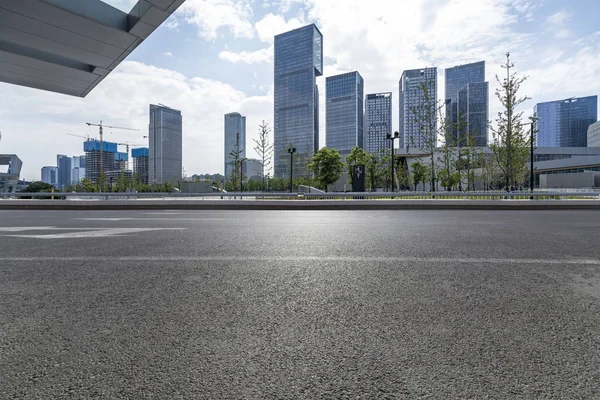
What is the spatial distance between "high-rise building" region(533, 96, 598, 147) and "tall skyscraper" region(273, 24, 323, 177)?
105m

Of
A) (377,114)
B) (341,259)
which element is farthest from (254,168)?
(377,114)

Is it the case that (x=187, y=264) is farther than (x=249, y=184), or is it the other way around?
(x=249, y=184)

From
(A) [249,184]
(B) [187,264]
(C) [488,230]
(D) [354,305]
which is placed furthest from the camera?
(A) [249,184]

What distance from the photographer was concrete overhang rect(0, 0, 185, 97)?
11250 mm

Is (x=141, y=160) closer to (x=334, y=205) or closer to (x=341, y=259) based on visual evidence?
(x=334, y=205)

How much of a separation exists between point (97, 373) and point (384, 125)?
527 feet

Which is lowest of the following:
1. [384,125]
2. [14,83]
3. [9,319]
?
[9,319]

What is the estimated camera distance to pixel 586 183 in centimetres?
5909

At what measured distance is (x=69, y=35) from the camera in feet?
42.0

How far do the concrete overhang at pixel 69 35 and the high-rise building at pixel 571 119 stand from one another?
6940 inches

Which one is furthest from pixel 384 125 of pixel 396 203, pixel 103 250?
pixel 103 250

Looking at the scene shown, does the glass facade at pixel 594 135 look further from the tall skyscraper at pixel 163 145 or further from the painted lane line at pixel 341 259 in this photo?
the painted lane line at pixel 341 259

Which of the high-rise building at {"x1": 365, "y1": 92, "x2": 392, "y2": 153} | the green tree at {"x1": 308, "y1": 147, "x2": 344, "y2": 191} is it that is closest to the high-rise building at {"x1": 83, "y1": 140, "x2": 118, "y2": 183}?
the green tree at {"x1": 308, "y1": 147, "x2": 344, "y2": 191}

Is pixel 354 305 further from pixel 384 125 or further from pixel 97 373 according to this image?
pixel 384 125
